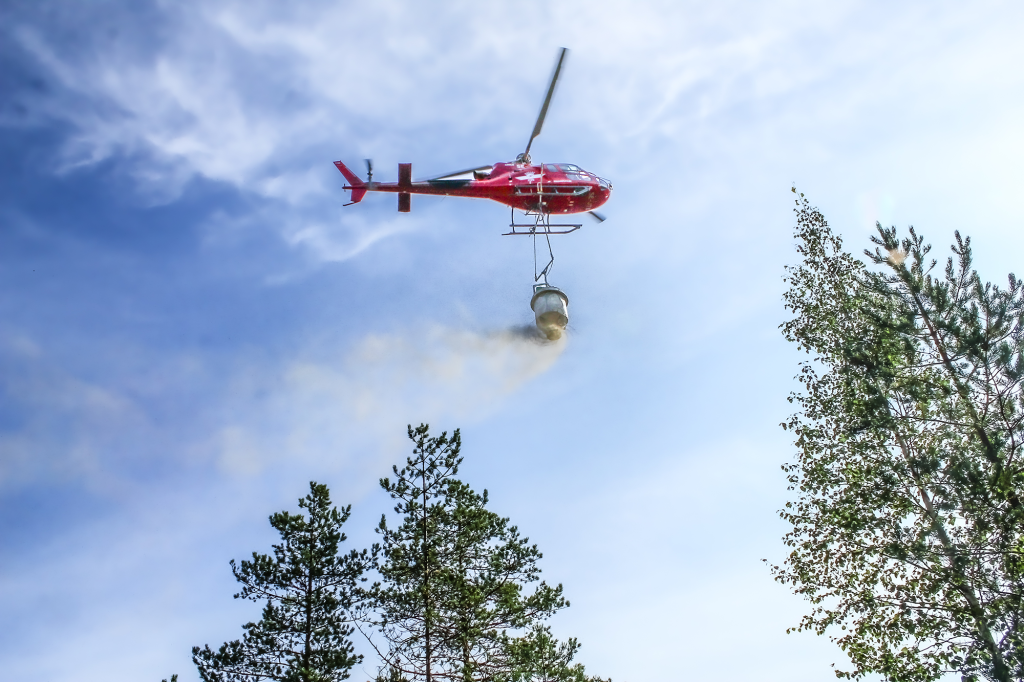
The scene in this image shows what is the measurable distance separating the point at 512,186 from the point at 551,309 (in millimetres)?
6343

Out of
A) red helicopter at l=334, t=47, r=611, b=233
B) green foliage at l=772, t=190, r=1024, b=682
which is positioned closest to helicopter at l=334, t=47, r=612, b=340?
red helicopter at l=334, t=47, r=611, b=233

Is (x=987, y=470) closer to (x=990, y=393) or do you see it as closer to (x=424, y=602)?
(x=990, y=393)

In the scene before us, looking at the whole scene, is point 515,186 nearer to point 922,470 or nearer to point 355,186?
point 355,186

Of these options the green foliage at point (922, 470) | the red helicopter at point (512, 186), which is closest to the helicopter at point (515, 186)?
the red helicopter at point (512, 186)

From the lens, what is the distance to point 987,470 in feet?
46.3

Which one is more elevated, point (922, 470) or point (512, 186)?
point (512, 186)

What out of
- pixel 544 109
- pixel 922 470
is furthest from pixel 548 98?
pixel 922 470

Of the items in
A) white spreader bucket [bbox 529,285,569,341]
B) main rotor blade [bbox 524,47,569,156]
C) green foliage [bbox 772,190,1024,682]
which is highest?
main rotor blade [bbox 524,47,569,156]

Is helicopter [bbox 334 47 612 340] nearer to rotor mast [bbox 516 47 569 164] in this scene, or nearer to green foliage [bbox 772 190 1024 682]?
rotor mast [bbox 516 47 569 164]

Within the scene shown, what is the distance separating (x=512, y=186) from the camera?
2434 cm

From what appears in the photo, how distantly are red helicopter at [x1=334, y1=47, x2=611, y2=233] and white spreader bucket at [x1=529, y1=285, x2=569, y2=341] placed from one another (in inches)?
184

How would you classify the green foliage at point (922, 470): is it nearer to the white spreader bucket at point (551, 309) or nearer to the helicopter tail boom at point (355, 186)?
the white spreader bucket at point (551, 309)

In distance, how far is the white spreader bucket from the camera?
1948 centimetres

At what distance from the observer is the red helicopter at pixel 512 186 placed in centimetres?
2420
